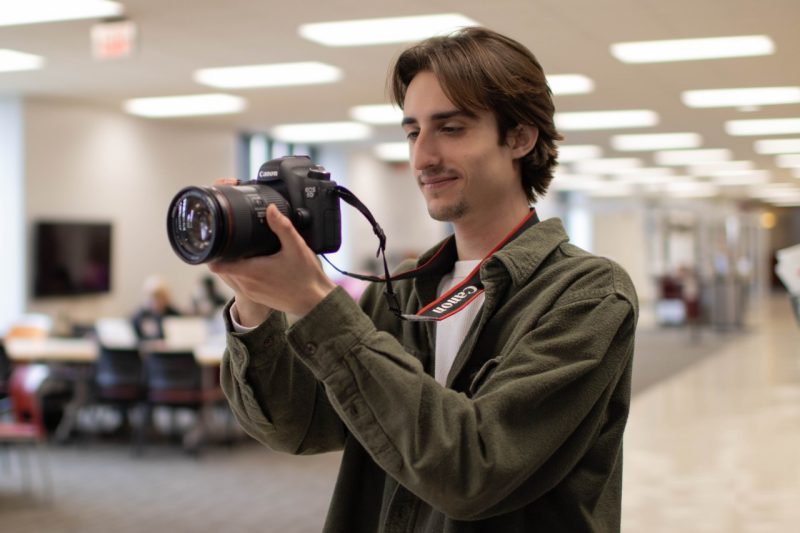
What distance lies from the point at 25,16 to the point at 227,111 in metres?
5.00

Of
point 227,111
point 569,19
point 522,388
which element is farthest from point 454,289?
point 227,111

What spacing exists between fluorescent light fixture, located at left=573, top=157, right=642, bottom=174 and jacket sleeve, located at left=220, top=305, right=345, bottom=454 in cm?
1667

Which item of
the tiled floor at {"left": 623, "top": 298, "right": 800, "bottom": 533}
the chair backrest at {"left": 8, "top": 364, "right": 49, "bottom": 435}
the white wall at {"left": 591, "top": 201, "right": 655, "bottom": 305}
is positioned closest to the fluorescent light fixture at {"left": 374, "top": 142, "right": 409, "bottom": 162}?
the tiled floor at {"left": 623, "top": 298, "right": 800, "bottom": 533}

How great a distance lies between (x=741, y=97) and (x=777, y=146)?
17.8 ft

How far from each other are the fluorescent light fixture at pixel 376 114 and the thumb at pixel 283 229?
33.0 ft

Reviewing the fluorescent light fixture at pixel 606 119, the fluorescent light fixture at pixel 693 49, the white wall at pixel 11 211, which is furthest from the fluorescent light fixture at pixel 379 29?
the fluorescent light fixture at pixel 606 119

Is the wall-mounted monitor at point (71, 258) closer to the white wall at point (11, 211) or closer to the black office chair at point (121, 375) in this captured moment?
the white wall at point (11, 211)

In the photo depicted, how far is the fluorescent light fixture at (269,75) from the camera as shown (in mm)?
8633

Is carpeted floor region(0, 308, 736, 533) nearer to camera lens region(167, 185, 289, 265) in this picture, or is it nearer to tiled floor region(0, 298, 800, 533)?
tiled floor region(0, 298, 800, 533)

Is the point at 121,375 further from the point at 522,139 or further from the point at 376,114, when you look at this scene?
the point at 522,139

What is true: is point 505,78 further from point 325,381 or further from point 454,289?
point 325,381

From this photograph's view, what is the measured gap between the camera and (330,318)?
1.04 m

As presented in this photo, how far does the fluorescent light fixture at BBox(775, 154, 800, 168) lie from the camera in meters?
16.9

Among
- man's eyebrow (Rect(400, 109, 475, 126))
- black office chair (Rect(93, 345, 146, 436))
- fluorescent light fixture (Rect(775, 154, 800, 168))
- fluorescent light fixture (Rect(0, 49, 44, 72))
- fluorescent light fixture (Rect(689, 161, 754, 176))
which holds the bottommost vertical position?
black office chair (Rect(93, 345, 146, 436))
